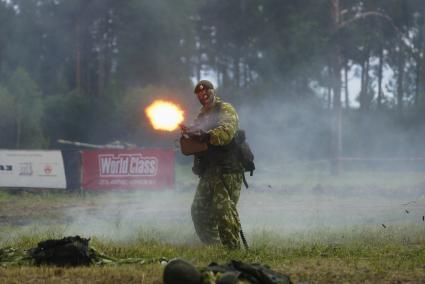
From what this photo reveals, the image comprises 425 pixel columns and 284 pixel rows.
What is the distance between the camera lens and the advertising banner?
58.8 ft

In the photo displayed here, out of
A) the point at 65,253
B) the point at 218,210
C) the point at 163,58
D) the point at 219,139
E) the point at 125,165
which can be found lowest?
the point at 65,253

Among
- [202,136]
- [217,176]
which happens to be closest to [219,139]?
[202,136]

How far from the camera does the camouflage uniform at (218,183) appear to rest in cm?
762

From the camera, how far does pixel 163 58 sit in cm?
4456

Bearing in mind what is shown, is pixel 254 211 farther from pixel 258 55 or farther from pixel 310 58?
pixel 258 55

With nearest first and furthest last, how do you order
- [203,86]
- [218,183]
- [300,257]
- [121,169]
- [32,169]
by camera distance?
[300,257] → [218,183] → [203,86] → [32,169] → [121,169]

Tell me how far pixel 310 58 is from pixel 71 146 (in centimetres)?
1499

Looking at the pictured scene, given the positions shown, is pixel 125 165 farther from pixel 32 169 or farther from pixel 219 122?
pixel 219 122

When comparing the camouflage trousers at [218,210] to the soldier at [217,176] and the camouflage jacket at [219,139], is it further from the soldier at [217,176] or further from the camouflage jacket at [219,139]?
the camouflage jacket at [219,139]

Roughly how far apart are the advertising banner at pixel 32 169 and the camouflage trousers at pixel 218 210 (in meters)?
10.6

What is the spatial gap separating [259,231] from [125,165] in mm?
9270

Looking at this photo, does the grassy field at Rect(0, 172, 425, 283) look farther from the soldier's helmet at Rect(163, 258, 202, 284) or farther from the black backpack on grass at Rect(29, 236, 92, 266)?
the soldier's helmet at Rect(163, 258, 202, 284)

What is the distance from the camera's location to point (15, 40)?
1791 inches

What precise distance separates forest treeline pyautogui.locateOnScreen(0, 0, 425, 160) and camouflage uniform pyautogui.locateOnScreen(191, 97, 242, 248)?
2454cm
